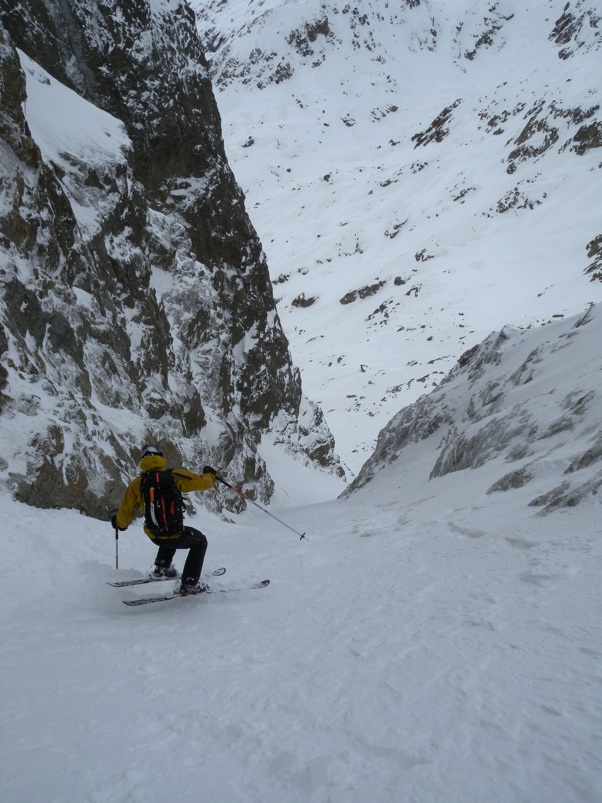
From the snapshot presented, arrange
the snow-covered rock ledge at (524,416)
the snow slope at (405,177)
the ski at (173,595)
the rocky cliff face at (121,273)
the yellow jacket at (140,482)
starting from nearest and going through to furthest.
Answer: the ski at (173,595), the yellow jacket at (140,482), the snow-covered rock ledge at (524,416), the rocky cliff face at (121,273), the snow slope at (405,177)

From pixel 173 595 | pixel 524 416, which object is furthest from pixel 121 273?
pixel 173 595

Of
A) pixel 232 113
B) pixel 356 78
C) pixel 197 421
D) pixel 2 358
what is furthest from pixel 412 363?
pixel 356 78

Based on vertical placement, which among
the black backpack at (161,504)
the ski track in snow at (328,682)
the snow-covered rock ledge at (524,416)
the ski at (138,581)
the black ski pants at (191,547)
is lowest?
the ski track in snow at (328,682)

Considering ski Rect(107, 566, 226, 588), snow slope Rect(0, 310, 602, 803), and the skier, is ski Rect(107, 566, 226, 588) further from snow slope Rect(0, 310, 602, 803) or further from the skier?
snow slope Rect(0, 310, 602, 803)

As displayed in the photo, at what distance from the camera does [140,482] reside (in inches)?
215

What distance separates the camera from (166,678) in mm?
3225

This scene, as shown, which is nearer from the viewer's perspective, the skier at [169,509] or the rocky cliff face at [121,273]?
the skier at [169,509]

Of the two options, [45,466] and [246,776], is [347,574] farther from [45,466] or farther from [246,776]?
[45,466]

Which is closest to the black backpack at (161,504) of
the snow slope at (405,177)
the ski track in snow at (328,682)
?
the ski track in snow at (328,682)

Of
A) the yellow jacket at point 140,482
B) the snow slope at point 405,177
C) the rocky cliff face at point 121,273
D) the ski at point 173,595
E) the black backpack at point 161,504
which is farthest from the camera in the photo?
the snow slope at point 405,177

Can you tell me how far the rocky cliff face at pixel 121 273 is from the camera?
983cm

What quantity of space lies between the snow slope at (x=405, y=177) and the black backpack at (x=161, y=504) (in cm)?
3287

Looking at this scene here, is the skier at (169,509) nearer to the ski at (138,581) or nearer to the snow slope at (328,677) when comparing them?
the ski at (138,581)

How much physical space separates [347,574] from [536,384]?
9.57 metres
